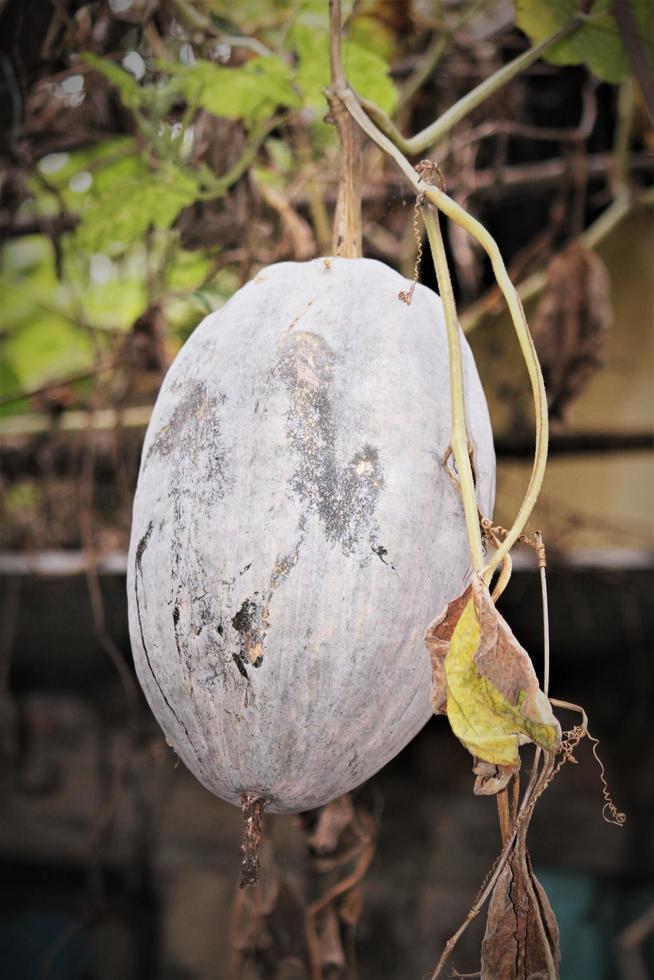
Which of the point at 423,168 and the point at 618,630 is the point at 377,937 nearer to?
the point at 618,630

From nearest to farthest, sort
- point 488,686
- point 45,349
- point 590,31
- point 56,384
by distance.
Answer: point 488,686 < point 590,31 < point 56,384 < point 45,349

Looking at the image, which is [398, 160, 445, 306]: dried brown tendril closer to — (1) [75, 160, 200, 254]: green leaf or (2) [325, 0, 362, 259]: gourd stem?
(2) [325, 0, 362, 259]: gourd stem

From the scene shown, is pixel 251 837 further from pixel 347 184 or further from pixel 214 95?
pixel 214 95

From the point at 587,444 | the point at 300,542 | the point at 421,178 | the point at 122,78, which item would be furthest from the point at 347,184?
the point at 587,444

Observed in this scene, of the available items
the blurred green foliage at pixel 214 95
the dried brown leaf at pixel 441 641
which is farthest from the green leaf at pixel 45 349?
the dried brown leaf at pixel 441 641

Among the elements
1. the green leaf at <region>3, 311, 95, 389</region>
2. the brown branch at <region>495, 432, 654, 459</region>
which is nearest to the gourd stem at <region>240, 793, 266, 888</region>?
the brown branch at <region>495, 432, 654, 459</region>

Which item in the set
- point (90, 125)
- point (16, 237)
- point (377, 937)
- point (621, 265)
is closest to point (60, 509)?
point (16, 237)

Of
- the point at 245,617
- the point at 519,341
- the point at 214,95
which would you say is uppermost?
the point at 214,95
